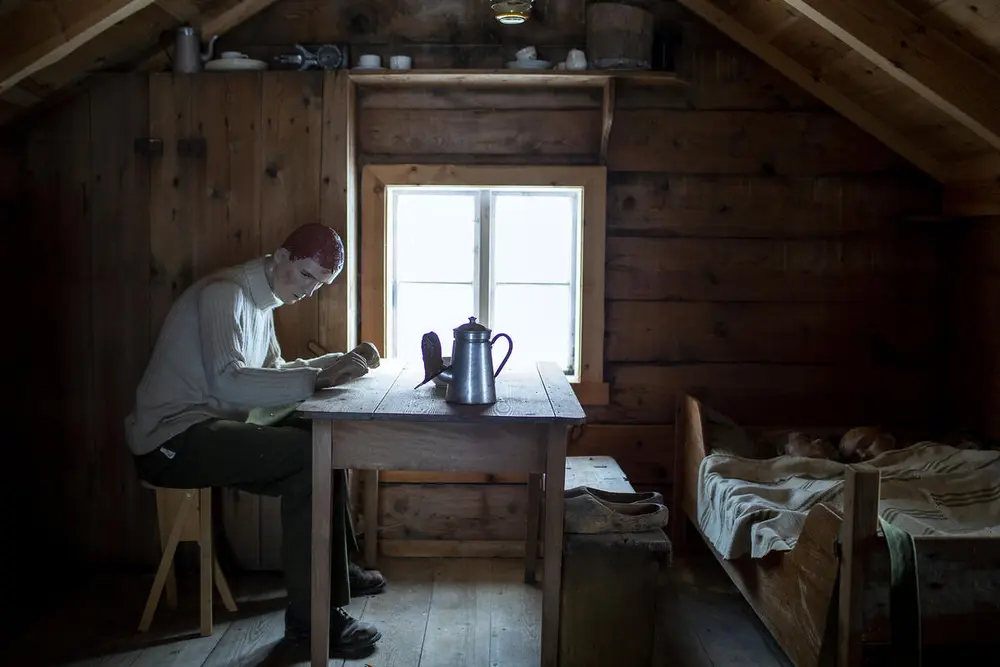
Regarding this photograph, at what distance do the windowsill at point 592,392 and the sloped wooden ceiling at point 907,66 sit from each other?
1380mm

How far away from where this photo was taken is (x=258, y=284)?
2.98 m

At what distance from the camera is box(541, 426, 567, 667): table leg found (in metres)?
2.47

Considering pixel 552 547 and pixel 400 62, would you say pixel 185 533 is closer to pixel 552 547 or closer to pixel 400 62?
pixel 552 547

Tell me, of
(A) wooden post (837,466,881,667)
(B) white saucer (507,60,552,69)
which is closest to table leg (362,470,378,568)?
(B) white saucer (507,60,552,69)

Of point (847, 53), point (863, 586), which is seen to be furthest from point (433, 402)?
point (847, 53)

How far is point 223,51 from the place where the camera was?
3.62 metres

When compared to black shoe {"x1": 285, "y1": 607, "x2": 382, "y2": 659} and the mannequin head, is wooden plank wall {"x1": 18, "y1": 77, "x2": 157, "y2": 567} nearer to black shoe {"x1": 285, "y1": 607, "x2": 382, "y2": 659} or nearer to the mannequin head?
the mannequin head

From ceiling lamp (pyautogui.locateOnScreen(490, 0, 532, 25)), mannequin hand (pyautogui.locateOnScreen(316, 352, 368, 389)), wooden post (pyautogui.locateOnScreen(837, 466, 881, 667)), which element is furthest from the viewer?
ceiling lamp (pyautogui.locateOnScreen(490, 0, 532, 25))

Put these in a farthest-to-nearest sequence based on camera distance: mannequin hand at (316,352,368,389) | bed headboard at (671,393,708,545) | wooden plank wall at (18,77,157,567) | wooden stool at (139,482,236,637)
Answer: wooden plank wall at (18,77,157,567)
bed headboard at (671,393,708,545)
wooden stool at (139,482,236,637)
mannequin hand at (316,352,368,389)

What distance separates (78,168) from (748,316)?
8.50 ft

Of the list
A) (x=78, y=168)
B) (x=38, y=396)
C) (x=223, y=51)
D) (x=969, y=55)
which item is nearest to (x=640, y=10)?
(x=969, y=55)

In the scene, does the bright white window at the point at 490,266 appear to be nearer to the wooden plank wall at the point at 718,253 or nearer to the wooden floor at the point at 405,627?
the wooden plank wall at the point at 718,253

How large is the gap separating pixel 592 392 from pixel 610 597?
1245 millimetres

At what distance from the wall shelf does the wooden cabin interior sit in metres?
0.02
